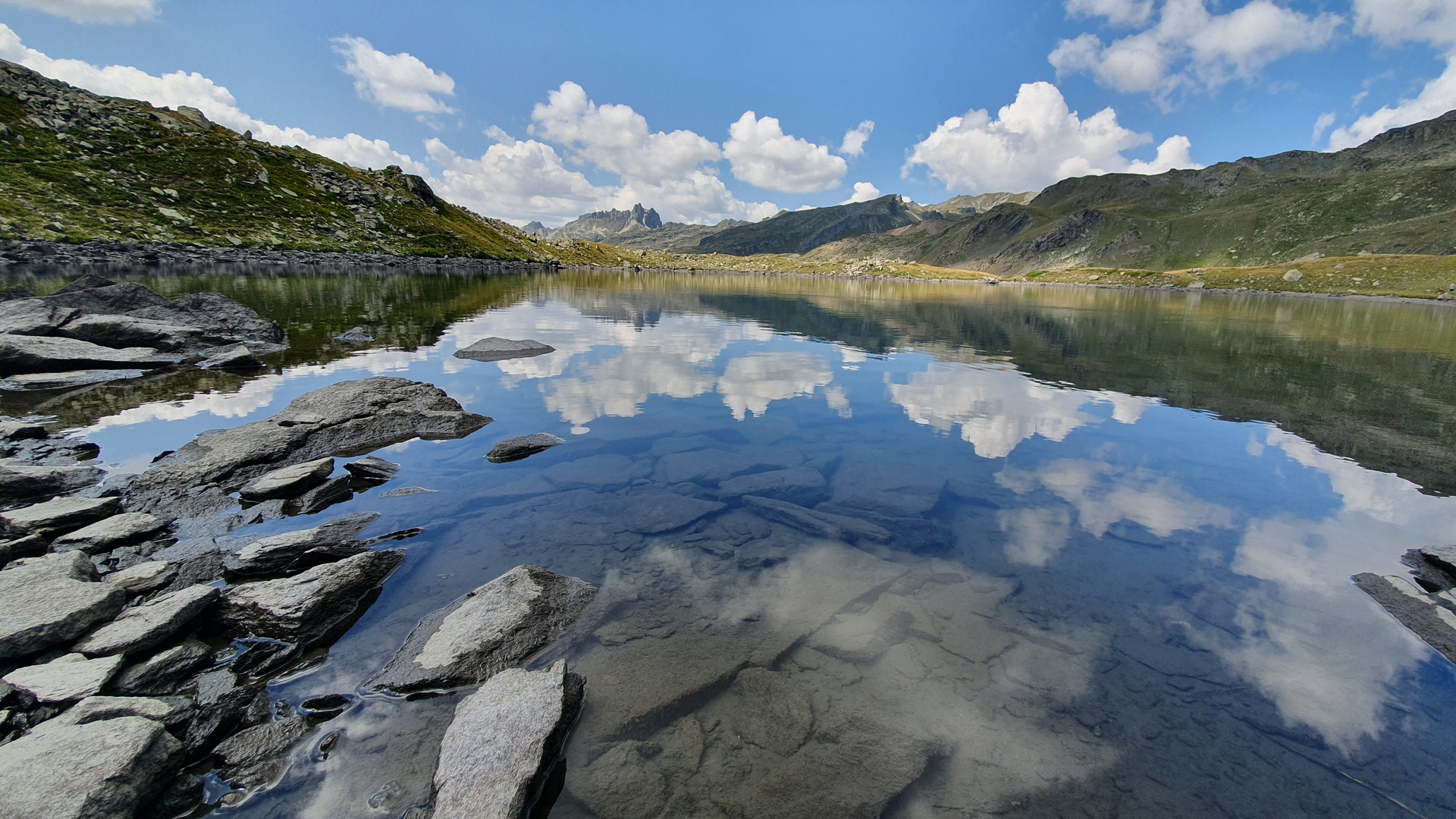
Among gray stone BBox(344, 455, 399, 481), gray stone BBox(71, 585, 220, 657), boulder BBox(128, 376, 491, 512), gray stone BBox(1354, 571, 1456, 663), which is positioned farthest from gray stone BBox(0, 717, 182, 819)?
gray stone BBox(1354, 571, 1456, 663)

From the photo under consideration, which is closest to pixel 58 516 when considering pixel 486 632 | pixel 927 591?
pixel 486 632

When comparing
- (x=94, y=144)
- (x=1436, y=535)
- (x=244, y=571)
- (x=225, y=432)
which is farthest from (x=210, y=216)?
(x=1436, y=535)

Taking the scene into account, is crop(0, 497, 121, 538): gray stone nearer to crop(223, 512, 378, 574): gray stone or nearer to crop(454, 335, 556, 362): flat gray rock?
crop(223, 512, 378, 574): gray stone

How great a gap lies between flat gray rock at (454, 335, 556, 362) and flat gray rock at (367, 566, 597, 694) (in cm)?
2491

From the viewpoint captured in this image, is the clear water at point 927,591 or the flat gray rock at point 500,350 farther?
the flat gray rock at point 500,350

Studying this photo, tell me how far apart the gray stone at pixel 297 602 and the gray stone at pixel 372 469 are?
570 centimetres

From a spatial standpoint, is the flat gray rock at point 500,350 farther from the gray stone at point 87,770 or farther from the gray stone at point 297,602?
the gray stone at point 87,770

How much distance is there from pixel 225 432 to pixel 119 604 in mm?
10165

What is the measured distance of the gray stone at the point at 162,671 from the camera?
7.04 meters

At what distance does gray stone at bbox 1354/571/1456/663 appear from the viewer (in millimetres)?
9406

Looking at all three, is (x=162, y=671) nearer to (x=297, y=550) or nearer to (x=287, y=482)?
(x=297, y=550)

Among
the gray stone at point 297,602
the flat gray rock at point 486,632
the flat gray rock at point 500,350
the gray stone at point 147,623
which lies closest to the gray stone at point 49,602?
the gray stone at point 147,623

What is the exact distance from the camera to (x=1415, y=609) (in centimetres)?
1026

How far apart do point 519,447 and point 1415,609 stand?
71.0 feet
